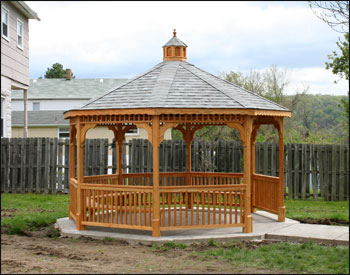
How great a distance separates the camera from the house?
37.2 meters

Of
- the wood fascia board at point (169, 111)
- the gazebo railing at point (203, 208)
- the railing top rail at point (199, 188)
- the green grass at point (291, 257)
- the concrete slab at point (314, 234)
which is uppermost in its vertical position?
the wood fascia board at point (169, 111)

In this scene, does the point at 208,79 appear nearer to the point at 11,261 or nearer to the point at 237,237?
the point at 237,237

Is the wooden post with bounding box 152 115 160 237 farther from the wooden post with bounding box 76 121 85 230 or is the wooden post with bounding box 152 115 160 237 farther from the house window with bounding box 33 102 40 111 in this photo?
the house window with bounding box 33 102 40 111

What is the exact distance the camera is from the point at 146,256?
8688 mm

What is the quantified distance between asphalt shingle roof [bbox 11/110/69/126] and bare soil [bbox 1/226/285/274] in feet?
89.5

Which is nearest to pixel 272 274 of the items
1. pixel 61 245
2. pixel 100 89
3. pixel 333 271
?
pixel 333 271

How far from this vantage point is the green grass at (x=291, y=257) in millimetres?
7598

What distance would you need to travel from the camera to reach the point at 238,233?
34.7ft

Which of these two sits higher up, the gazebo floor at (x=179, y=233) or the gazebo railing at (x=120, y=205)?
the gazebo railing at (x=120, y=205)

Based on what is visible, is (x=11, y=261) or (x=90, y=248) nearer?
(x=11, y=261)

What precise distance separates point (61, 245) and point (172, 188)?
94.6 inches

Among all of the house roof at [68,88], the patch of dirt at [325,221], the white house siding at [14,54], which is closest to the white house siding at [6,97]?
the white house siding at [14,54]

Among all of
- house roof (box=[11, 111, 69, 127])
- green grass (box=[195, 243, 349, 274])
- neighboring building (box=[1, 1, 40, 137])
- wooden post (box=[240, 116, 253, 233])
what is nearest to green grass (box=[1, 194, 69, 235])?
neighboring building (box=[1, 1, 40, 137])

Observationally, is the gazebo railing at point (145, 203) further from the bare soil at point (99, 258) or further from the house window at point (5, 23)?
Answer: the house window at point (5, 23)
